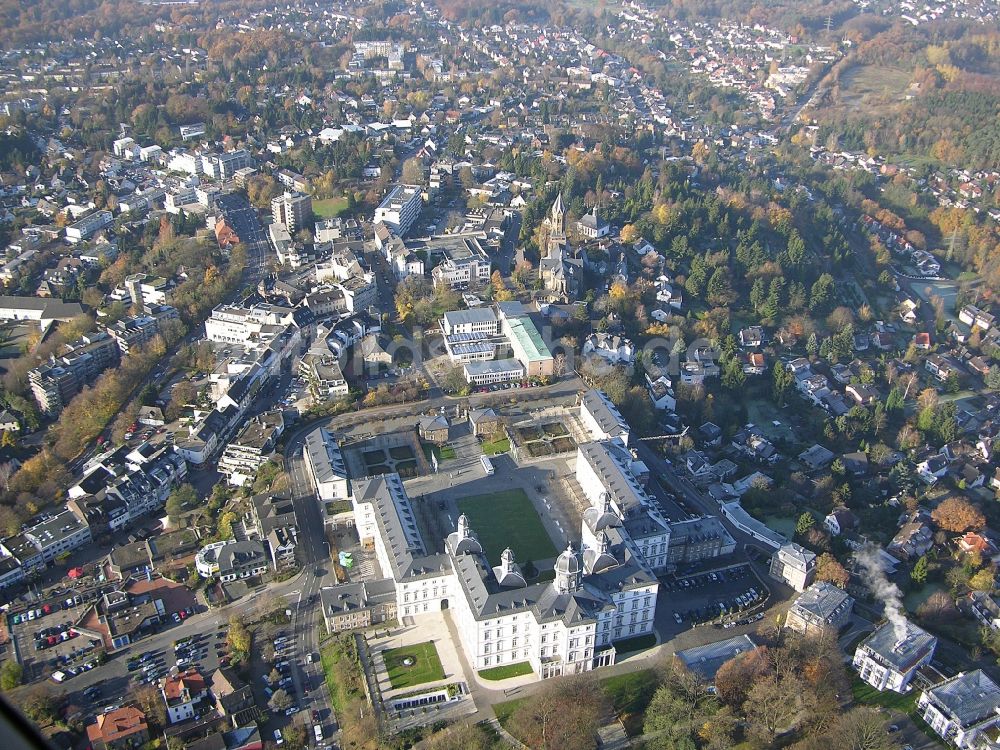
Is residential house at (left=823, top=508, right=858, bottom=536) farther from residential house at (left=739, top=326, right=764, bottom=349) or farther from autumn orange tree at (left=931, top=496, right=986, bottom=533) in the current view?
residential house at (left=739, top=326, right=764, bottom=349)

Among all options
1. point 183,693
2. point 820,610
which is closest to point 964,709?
point 820,610

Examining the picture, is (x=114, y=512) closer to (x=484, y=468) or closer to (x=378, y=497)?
(x=378, y=497)

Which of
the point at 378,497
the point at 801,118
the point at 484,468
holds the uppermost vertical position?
the point at 378,497

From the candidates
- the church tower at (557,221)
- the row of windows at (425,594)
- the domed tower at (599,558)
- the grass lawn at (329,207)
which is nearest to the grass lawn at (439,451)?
the row of windows at (425,594)

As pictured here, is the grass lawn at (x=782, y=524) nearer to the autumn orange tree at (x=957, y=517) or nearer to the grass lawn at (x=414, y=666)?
the autumn orange tree at (x=957, y=517)

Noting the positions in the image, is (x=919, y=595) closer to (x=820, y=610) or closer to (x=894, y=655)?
(x=894, y=655)

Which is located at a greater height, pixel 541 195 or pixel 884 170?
pixel 541 195

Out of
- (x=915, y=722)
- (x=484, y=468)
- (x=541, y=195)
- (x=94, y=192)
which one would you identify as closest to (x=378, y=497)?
(x=484, y=468)

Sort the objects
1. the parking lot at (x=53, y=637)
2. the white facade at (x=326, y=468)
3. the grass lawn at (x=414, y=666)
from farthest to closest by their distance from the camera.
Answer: the white facade at (x=326, y=468) → the parking lot at (x=53, y=637) → the grass lawn at (x=414, y=666)
